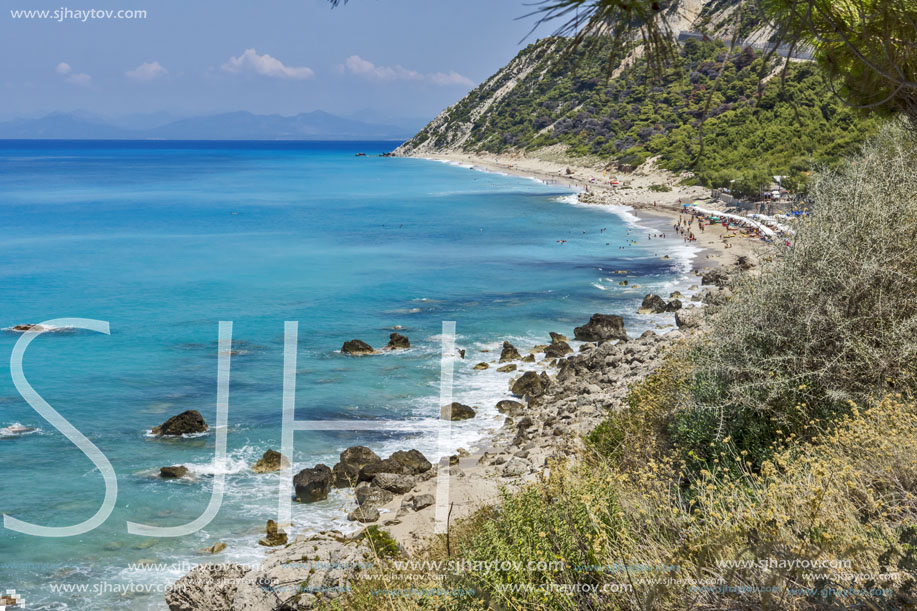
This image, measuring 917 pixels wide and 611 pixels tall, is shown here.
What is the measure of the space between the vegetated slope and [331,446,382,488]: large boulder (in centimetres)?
882

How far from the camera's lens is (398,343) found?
23859 mm

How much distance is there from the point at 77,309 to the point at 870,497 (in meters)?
33.7

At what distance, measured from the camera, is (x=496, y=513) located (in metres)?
7.17

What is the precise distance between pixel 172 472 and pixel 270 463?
6.98 ft

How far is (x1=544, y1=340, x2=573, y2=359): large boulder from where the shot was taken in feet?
72.6

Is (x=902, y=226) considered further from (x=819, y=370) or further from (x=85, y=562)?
(x=85, y=562)

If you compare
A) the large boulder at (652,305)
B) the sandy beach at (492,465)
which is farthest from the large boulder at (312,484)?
the large boulder at (652,305)

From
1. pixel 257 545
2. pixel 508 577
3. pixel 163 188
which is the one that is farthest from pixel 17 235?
pixel 508 577

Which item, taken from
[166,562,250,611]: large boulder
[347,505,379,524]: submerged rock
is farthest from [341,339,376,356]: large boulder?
[166,562,250,611]: large boulder

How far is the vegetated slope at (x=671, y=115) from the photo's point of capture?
14.2 feet

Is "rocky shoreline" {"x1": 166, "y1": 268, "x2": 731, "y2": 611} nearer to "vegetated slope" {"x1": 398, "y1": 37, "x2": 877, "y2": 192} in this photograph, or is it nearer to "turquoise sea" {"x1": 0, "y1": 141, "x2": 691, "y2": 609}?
"turquoise sea" {"x1": 0, "y1": 141, "x2": 691, "y2": 609}

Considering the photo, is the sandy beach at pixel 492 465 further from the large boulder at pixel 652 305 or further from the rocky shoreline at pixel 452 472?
the large boulder at pixel 652 305

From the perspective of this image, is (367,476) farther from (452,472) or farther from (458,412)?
(458,412)

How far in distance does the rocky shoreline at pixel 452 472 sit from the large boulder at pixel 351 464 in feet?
0.07
